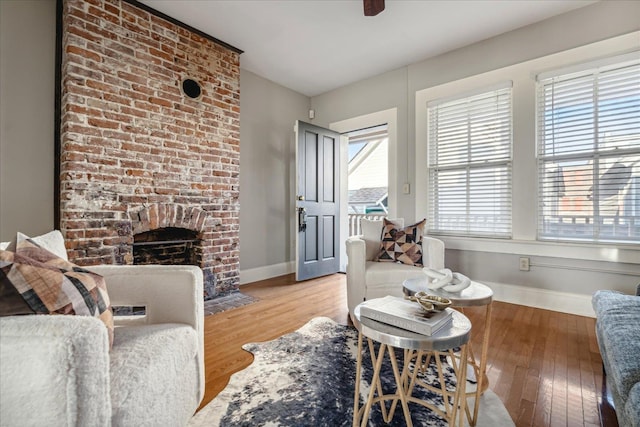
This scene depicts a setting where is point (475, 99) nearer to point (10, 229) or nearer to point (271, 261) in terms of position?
point (271, 261)

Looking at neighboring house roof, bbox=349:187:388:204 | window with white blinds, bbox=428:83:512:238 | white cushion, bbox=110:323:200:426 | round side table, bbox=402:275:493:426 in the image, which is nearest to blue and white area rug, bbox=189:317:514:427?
round side table, bbox=402:275:493:426

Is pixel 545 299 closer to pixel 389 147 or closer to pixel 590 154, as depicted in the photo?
pixel 590 154

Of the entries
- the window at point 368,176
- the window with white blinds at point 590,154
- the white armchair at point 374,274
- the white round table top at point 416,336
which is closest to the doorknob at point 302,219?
the white armchair at point 374,274

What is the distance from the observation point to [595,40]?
2582 mm

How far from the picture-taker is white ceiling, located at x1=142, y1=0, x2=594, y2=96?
103 inches

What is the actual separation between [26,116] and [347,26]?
9.02 feet

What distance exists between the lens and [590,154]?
2602 millimetres

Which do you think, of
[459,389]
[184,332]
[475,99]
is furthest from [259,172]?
[459,389]

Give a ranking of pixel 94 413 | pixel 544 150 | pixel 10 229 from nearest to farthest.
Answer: pixel 94 413, pixel 10 229, pixel 544 150

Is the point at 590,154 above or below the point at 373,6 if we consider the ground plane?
below

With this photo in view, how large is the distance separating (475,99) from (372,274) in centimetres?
221

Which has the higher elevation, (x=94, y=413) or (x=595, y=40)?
(x=595, y=40)

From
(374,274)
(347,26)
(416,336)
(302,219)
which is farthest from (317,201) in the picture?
(416,336)

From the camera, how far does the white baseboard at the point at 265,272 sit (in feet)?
12.4
